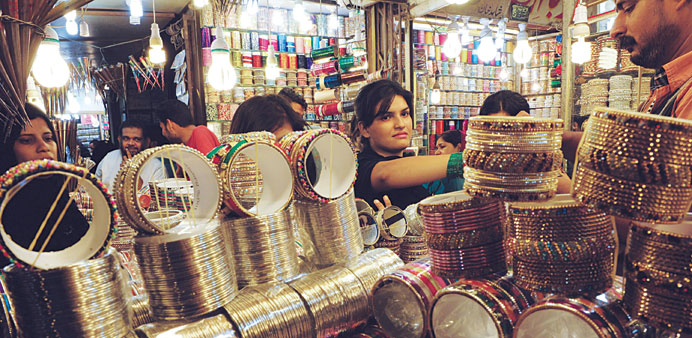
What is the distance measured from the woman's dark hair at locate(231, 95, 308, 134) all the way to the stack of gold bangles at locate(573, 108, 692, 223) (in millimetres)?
1822

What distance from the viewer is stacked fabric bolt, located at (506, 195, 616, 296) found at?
2.21ft

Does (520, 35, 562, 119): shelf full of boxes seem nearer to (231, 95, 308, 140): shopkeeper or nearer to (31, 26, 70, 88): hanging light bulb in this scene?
(231, 95, 308, 140): shopkeeper

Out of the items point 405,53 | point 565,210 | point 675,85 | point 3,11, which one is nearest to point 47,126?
point 3,11

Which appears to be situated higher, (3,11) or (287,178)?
(3,11)

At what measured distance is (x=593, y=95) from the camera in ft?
14.4

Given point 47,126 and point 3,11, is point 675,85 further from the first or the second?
point 47,126

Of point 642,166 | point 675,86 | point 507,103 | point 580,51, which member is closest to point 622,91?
point 580,51

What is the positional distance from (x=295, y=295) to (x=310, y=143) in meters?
0.35

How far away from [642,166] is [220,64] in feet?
12.4

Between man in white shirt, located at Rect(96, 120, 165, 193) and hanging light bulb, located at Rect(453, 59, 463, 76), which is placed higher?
hanging light bulb, located at Rect(453, 59, 463, 76)

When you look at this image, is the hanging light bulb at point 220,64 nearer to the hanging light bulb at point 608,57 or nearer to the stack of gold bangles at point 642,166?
the stack of gold bangles at point 642,166

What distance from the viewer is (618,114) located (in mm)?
590

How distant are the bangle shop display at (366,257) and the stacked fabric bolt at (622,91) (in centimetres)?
420

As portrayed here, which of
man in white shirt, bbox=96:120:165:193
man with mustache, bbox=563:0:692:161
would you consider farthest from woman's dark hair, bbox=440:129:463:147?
man in white shirt, bbox=96:120:165:193
